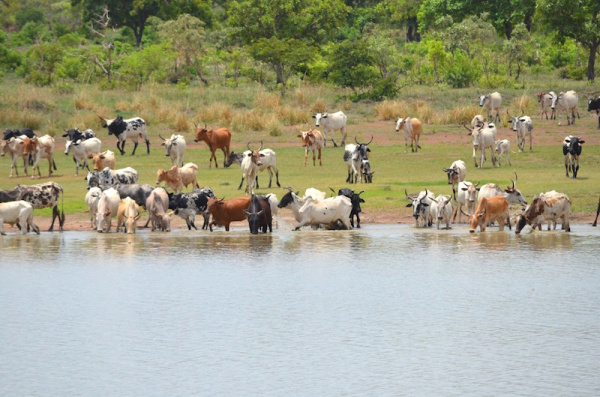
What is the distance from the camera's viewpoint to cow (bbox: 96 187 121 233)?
23.8 m

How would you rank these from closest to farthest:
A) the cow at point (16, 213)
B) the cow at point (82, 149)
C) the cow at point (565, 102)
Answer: the cow at point (16, 213), the cow at point (82, 149), the cow at point (565, 102)

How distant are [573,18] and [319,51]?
41.1 feet

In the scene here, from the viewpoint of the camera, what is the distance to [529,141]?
38.5 meters

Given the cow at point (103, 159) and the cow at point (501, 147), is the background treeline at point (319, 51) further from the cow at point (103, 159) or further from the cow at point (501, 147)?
the cow at point (103, 159)

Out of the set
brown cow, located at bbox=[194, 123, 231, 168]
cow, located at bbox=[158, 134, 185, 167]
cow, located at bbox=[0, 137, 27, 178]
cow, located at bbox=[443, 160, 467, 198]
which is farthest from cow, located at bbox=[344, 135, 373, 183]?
cow, located at bbox=[0, 137, 27, 178]

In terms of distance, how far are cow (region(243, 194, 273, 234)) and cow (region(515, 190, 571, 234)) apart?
5.26 meters

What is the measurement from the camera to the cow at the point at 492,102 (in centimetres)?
4325

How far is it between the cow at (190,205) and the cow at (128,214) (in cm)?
93

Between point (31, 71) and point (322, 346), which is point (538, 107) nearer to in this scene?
point (31, 71)

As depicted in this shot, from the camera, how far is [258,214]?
23484 millimetres

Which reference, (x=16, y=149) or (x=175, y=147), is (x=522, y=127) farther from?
(x=16, y=149)

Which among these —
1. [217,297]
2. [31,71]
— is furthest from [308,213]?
[31,71]

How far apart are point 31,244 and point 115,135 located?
16637 millimetres

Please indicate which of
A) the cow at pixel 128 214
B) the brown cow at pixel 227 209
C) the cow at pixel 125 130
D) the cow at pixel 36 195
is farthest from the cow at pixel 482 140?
the cow at pixel 36 195
